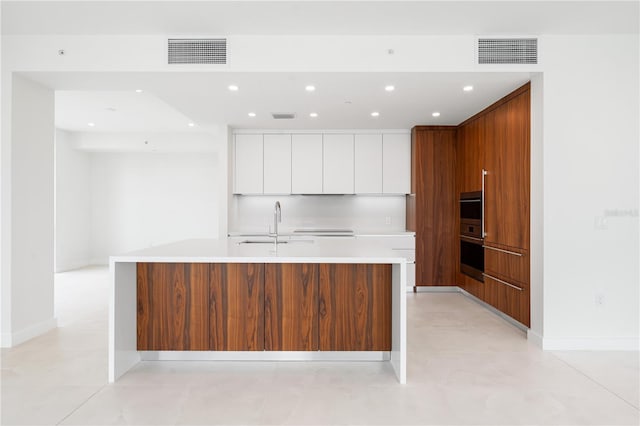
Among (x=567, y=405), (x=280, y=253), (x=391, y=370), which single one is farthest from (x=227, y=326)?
(x=567, y=405)

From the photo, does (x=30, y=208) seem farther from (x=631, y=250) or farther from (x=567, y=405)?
(x=631, y=250)

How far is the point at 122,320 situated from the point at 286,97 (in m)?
2.68

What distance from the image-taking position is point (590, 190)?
3572 millimetres

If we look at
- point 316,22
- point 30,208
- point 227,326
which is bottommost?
point 227,326

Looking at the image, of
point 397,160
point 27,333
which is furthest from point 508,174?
point 27,333

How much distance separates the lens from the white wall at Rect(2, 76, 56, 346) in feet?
12.1

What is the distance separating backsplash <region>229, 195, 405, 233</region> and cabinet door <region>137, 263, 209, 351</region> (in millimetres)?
3693

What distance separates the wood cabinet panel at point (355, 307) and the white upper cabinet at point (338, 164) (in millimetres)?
3400

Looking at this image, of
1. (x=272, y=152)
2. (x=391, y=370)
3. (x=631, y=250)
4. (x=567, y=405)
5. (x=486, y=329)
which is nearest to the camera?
(x=567, y=405)

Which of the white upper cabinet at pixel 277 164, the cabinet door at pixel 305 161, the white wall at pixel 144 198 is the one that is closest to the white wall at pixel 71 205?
the white wall at pixel 144 198

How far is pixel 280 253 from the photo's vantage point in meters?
2.88

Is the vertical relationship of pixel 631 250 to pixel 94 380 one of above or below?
above

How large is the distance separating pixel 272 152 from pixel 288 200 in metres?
0.87

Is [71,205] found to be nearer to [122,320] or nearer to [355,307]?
[122,320]
